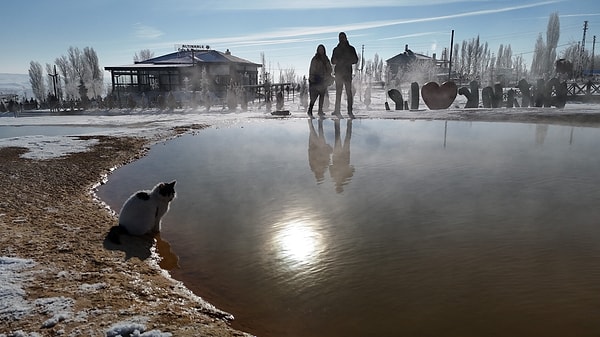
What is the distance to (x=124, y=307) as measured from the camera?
2348 mm

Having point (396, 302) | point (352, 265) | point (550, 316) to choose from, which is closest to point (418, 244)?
point (352, 265)

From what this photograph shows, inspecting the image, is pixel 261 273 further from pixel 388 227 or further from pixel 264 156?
pixel 264 156

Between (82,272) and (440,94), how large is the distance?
18682 mm

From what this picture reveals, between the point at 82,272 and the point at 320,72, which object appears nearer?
the point at 82,272

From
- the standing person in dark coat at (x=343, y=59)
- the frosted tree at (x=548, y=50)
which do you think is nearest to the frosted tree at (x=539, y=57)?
the frosted tree at (x=548, y=50)

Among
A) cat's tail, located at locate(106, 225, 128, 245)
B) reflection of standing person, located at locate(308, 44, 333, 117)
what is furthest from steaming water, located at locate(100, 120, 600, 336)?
reflection of standing person, located at locate(308, 44, 333, 117)

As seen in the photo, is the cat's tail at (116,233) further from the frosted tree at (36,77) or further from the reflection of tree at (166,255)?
the frosted tree at (36,77)

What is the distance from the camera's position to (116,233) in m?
3.50

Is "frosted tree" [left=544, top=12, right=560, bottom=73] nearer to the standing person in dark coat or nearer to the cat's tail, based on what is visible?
the standing person in dark coat

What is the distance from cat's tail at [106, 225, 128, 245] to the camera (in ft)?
11.2

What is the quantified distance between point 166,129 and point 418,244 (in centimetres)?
959

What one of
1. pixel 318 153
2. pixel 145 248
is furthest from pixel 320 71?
pixel 145 248

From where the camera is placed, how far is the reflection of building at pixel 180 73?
34.0 m

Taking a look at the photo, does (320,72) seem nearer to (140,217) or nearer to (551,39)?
(140,217)
